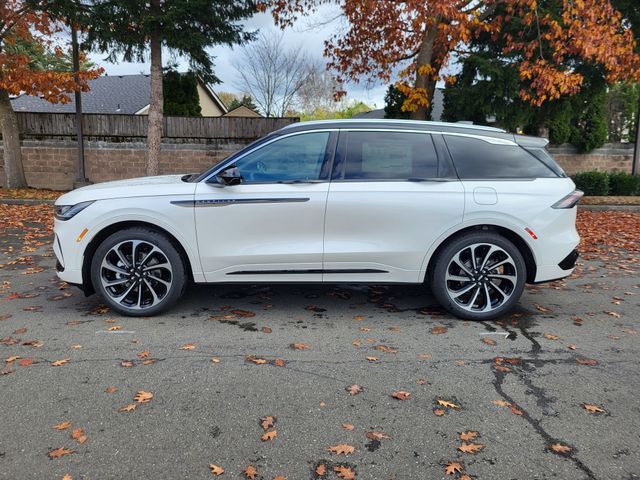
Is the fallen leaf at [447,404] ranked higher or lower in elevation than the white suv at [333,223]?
lower

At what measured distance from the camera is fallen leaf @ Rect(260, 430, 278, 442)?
2.80 m

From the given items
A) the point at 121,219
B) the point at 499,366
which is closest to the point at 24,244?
the point at 121,219

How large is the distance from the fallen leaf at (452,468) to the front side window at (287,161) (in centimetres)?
279

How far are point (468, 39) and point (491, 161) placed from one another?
845 centimetres

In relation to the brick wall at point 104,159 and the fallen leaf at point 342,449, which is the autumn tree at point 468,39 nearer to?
the brick wall at point 104,159

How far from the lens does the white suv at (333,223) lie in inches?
180

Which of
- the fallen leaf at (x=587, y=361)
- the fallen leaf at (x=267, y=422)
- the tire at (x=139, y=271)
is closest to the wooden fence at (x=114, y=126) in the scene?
the tire at (x=139, y=271)

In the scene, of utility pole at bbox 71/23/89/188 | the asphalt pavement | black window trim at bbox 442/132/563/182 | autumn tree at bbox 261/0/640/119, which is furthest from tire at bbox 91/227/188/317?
utility pole at bbox 71/23/89/188

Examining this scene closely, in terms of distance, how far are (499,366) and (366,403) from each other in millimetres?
1213

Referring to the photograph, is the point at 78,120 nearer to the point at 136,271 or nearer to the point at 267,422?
the point at 136,271

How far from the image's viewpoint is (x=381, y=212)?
4.59 metres

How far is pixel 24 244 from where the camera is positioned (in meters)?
8.13

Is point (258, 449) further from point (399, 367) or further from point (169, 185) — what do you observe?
point (169, 185)

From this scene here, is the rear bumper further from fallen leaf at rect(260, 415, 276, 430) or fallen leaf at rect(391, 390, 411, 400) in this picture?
fallen leaf at rect(260, 415, 276, 430)
